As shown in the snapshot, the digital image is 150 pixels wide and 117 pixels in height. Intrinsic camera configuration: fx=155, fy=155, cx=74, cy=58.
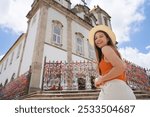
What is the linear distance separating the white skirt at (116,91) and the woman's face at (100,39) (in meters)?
0.47

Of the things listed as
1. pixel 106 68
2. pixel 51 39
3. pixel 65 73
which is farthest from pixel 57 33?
pixel 106 68

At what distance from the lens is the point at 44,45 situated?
1239 centimetres

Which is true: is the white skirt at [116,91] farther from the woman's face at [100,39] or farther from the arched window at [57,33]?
the arched window at [57,33]

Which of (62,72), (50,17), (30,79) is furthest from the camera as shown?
(50,17)

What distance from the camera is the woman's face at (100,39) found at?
1.87 m

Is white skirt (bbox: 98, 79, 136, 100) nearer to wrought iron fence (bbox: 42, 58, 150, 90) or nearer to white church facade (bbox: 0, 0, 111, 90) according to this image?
wrought iron fence (bbox: 42, 58, 150, 90)

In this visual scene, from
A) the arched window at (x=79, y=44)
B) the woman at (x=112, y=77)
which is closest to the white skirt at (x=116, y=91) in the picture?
the woman at (x=112, y=77)

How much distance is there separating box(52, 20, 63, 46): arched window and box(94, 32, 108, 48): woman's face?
1154 cm

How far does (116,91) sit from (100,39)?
0.66 metres

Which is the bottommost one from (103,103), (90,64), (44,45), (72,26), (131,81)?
(103,103)

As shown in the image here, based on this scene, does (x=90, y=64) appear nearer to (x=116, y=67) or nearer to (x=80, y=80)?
(x=80, y=80)

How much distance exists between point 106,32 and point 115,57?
0.42 metres

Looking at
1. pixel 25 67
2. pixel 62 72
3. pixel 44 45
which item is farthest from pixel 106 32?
pixel 25 67

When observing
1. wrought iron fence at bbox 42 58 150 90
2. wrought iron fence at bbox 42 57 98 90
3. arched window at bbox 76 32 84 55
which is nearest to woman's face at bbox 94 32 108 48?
wrought iron fence at bbox 42 58 150 90
